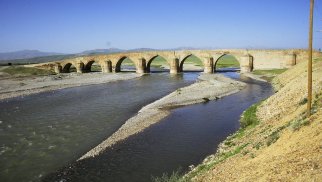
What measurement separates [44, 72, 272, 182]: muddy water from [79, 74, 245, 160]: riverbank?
0.79 m

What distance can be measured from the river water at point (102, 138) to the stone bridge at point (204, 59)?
92.0 feet

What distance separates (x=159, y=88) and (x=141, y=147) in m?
30.7

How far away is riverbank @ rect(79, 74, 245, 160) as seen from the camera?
74.8 ft

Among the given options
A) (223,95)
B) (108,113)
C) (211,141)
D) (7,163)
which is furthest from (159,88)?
(7,163)

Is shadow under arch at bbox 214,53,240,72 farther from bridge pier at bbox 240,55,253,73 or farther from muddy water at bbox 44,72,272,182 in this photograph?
muddy water at bbox 44,72,272,182

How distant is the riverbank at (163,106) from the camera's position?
898 inches

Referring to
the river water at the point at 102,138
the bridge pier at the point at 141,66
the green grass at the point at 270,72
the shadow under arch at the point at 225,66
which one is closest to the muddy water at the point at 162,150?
the river water at the point at 102,138

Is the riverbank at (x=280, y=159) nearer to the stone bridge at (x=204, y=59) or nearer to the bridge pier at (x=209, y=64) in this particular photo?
the stone bridge at (x=204, y=59)

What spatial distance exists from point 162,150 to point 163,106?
1407 centimetres

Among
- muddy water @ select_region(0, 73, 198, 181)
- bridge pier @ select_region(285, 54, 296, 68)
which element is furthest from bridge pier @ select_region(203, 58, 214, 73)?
muddy water @ select_region(0, 73, 198, 181)

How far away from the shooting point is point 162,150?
20.2 metres

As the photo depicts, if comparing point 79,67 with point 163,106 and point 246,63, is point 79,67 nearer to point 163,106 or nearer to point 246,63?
point 246,63

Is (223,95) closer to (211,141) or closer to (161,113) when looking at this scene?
(161,113)

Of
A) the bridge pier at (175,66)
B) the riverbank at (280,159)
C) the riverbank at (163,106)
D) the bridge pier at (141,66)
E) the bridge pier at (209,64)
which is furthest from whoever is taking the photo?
the bridge pier at (141,66)
